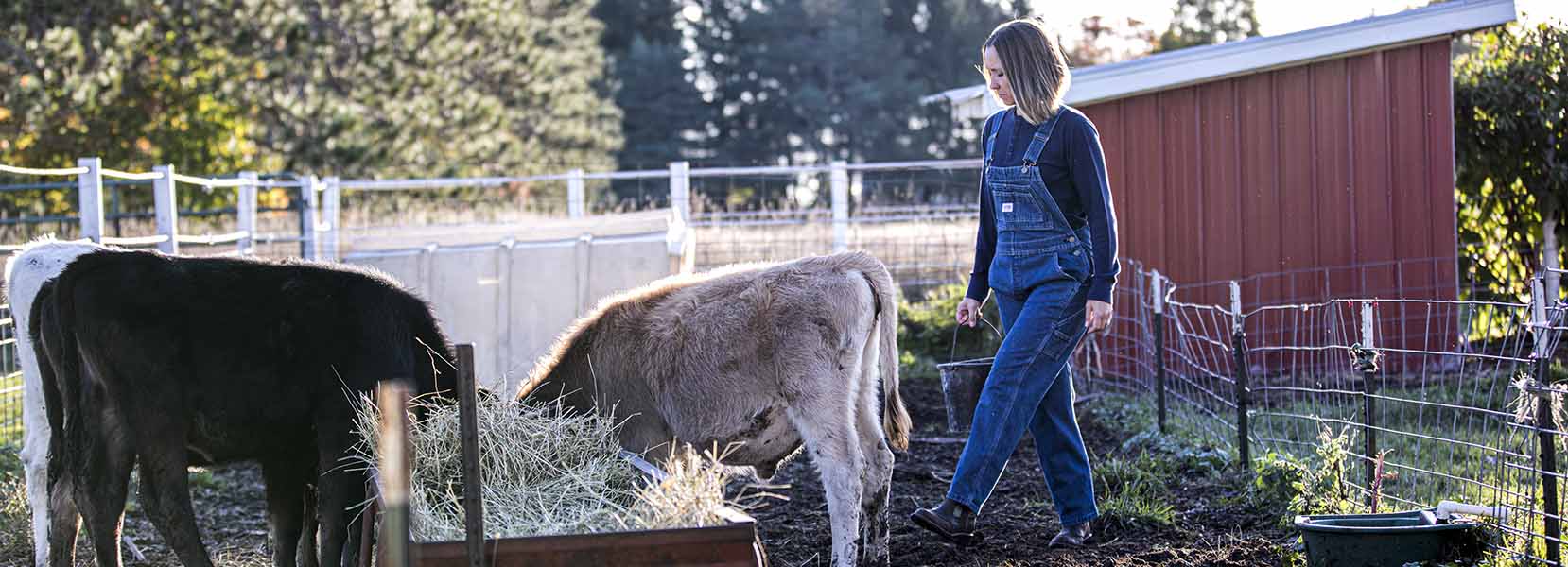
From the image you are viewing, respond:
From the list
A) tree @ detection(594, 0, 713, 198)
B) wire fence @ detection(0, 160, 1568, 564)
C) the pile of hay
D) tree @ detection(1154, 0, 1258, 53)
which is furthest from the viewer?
tree @ detection(594, 0, 713, 198)

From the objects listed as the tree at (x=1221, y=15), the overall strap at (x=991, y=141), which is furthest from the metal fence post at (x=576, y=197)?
the tree at (x=1221, y=15)

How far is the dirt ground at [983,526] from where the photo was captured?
478cm

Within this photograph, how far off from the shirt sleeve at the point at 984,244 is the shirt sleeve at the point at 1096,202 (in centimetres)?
37

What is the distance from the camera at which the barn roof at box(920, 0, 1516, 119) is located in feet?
33.1

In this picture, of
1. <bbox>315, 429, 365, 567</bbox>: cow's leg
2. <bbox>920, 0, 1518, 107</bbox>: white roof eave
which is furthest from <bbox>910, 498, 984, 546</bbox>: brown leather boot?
<bbox>920, 0, 1518, 107</bbox>: white roof eave

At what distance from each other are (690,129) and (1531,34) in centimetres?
3590

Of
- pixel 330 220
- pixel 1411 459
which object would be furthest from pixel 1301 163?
pixel 330 220

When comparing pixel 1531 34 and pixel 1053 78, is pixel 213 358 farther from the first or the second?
pixel 1531 34

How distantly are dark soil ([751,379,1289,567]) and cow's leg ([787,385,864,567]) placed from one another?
0.46 feet

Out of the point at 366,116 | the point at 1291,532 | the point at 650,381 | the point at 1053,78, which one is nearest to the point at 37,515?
the point at 650,381

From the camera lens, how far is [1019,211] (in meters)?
4.69

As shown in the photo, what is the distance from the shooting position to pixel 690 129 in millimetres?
46000

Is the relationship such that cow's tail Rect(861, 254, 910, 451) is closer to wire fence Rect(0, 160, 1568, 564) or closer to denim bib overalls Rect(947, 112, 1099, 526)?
denim bib overalls Rect(947, 112, 1099, 526)

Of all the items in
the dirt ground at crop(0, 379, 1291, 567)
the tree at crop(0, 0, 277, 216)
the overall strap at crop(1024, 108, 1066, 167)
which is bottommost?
the dirt ground at crop(0, 379, 1291, 567)
